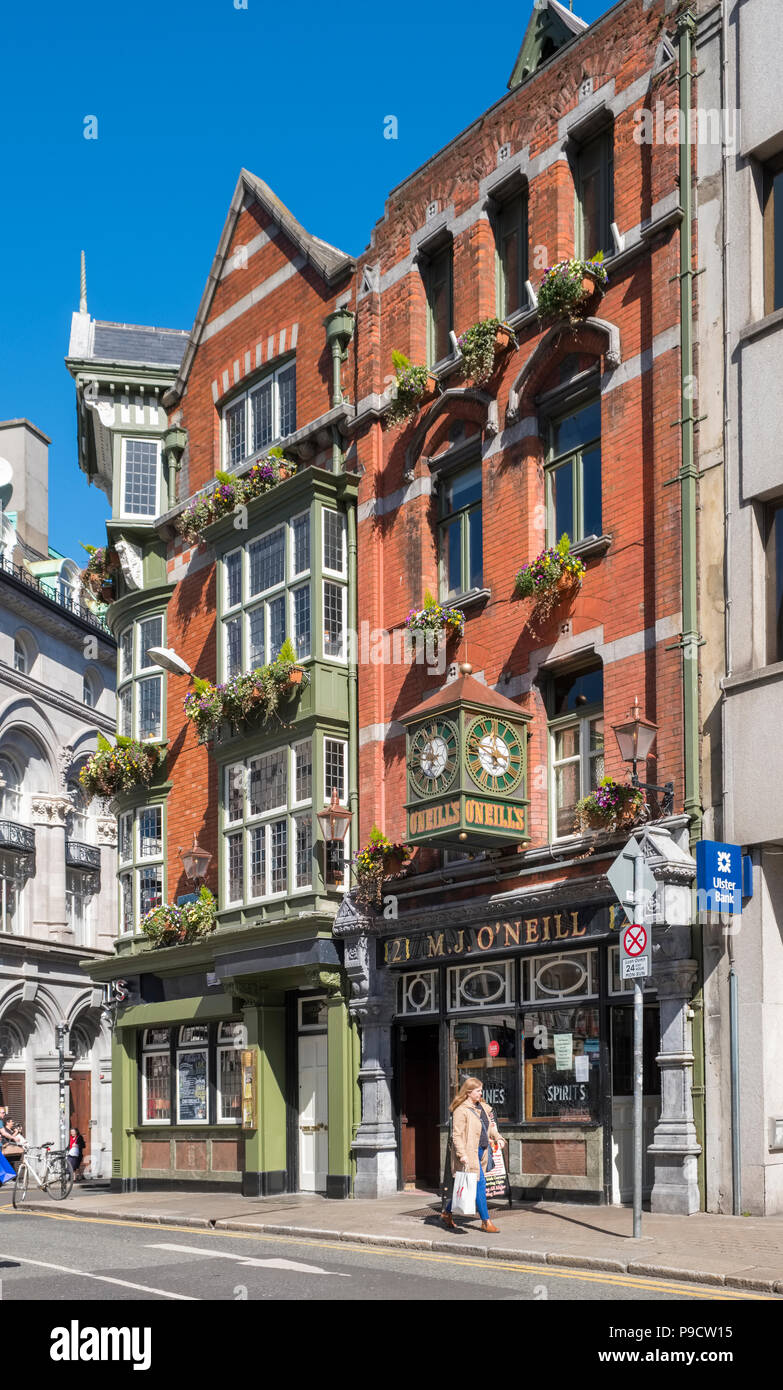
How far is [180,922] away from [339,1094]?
509 cm

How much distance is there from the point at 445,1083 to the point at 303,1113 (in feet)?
13.5

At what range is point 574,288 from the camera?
1933cm

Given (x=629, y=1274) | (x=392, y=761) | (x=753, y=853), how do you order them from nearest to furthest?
(x=629, y=1274) < (x=753, y=853) < (x=392, y=761)

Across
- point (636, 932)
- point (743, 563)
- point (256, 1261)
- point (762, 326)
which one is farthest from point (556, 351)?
point (256, 1261)

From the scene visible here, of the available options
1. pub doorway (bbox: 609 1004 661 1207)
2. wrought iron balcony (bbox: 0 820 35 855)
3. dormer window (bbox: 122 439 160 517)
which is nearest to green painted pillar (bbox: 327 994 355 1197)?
pub doorway (bbox: 609 1004 661 1207)

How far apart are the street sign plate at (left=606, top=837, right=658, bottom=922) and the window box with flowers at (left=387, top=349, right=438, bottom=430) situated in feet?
31.8

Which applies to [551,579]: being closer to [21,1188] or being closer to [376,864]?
[376,864]

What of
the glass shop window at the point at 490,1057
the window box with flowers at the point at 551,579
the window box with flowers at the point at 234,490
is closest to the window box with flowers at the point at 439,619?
the window box with flowers at the point at 551,579

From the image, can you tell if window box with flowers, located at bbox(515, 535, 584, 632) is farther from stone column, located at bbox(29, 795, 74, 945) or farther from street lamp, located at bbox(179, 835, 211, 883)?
stone column, located at bbox(29, 795, 74, 945)

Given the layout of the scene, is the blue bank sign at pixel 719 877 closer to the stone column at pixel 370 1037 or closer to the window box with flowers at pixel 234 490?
the stone column at pixel 370 1037

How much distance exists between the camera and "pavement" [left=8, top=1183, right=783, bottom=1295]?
12.8m

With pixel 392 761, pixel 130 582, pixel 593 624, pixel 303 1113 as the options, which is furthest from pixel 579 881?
pixel 130 582
